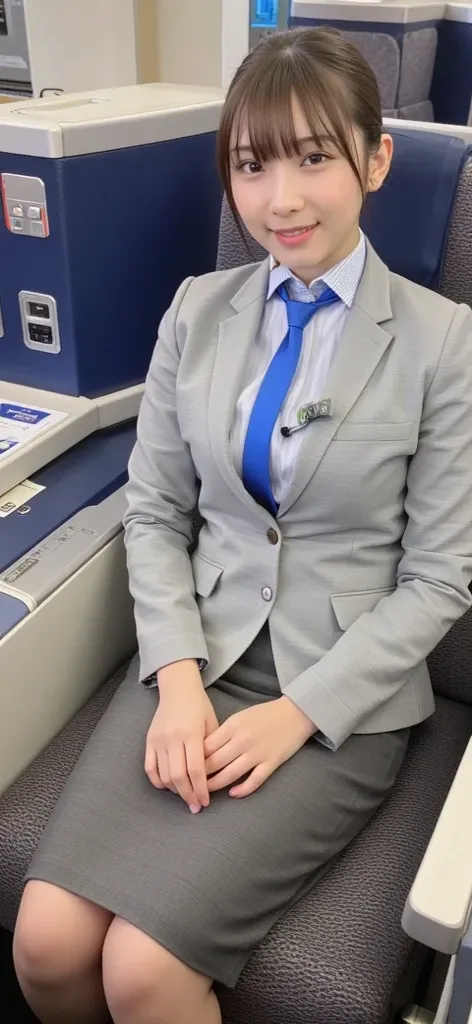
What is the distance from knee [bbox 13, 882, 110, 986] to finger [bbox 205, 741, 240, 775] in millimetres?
152

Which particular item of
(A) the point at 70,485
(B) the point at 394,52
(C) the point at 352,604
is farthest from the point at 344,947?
(B) the point at 394,52

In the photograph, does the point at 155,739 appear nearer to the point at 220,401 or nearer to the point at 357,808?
the point at 357,808

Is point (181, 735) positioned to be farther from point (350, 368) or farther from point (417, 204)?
point (417, 204)

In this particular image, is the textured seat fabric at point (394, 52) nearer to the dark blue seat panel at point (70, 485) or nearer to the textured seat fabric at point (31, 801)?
the dark blue seat panel at point (70, 485)

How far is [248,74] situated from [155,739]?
0.60 meters

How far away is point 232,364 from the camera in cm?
88

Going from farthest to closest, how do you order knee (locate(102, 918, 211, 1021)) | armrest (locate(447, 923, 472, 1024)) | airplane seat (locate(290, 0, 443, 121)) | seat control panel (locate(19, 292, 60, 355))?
airplane seat (locate(290, 0, 443, 121)) → seat control panel (locate(19, 292, 60, 355)) → knee (locate(102, 918, 211, 1021)) → armrest (locate(447, 923, 472, 1024))

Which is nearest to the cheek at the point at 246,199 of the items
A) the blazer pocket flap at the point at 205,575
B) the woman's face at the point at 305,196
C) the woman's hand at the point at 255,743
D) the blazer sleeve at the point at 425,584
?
the woman's face at the point at 305,196

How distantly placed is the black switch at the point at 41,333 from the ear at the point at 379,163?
474 mm

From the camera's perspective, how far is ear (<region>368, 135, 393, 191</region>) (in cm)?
81

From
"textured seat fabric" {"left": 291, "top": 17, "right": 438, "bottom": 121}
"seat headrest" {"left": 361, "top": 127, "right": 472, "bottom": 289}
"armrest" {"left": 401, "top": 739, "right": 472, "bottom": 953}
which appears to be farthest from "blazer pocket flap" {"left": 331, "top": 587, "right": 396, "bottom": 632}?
"textured seat fabric" {"left": 291, "top": 17, "right": 438, "bottom": 121}

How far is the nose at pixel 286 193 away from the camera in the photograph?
30.0 inches

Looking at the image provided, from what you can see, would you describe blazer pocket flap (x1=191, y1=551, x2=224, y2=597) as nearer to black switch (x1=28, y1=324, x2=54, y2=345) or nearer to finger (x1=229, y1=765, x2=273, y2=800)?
finger (x1=229, y1=765, x2=273, y2=800)

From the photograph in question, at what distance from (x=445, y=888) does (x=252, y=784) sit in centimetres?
23
